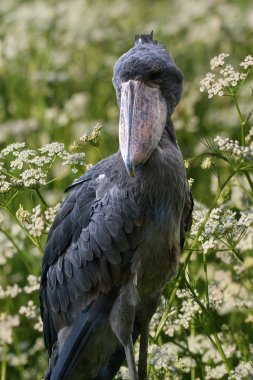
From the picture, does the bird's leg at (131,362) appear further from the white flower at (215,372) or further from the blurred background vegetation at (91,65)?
the blurred background vegetation at (91,65)

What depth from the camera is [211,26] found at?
24.9ft

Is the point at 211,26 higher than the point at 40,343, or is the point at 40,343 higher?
the point at 211,26

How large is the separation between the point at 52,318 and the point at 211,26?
382 cm

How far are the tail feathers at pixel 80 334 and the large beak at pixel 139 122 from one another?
0.62m

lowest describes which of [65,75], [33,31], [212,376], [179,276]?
[212,376]

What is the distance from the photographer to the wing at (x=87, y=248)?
391 cm

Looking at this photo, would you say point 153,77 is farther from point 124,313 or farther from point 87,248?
point 124,313

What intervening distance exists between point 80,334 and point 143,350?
0.28 metres

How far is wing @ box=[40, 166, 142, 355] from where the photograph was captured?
391 centimetres

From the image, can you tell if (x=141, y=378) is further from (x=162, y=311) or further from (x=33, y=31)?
(x=33, y=31)

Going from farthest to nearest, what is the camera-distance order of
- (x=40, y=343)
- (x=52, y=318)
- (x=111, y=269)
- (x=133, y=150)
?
1. (x=40, y=343)
2. (x=52, y=318)
3. (x=111, y=269)
4. (x=133, y=150)

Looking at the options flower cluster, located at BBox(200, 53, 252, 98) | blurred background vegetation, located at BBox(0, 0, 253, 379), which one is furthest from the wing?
blurred background vegetation, located at BBox(0, 0, 253, 379)

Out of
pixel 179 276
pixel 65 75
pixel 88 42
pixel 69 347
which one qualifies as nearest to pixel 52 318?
pixel 69 347

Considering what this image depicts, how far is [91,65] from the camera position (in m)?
8.14
